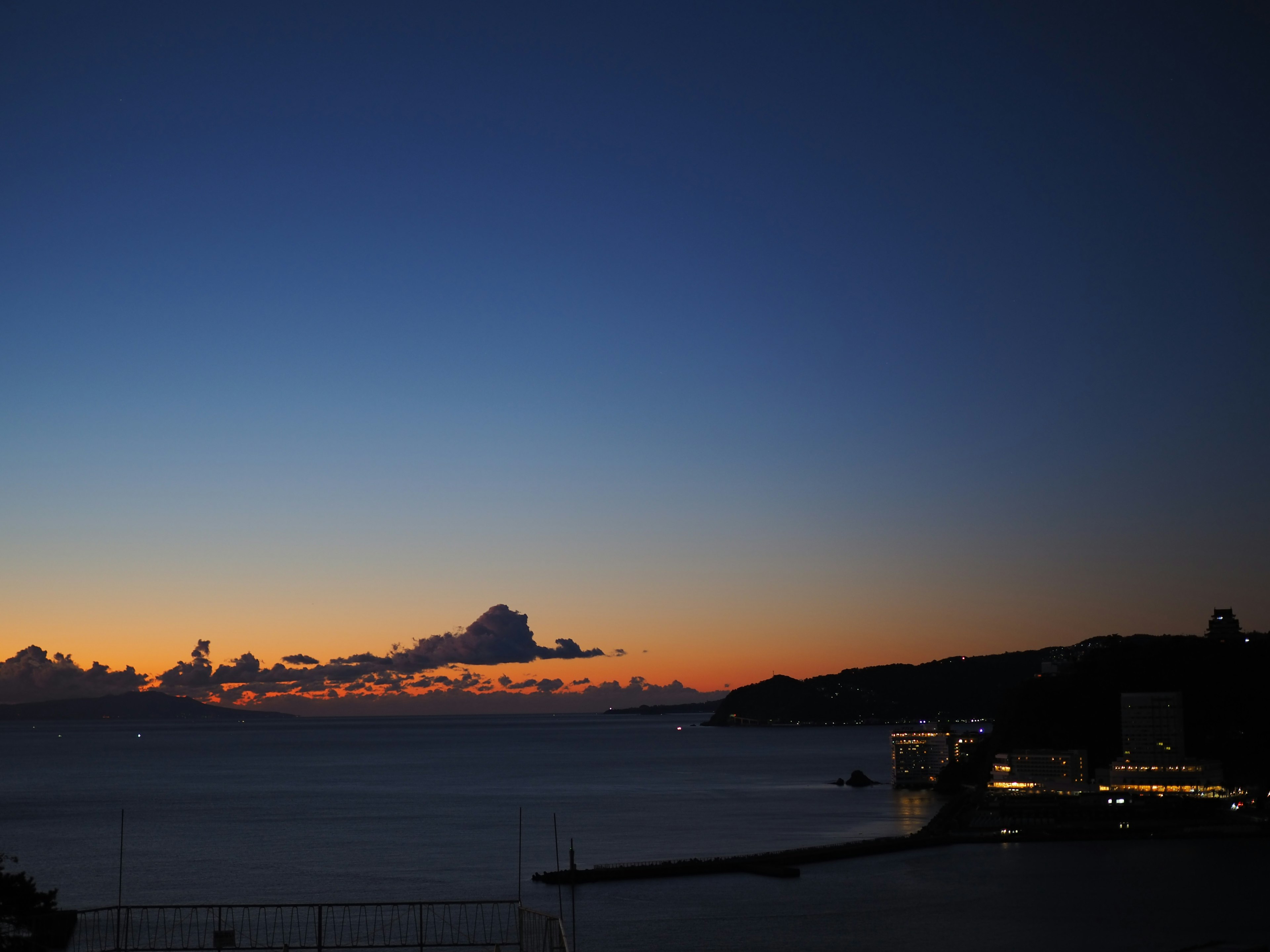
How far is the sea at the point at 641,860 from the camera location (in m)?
40.7

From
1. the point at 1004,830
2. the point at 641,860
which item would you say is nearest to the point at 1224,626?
the point at 1004,830

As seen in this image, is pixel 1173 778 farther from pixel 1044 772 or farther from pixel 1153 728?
pixel 1044 772

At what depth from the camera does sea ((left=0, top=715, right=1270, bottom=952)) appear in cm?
4066

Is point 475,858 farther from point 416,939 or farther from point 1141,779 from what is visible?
point 1141,779

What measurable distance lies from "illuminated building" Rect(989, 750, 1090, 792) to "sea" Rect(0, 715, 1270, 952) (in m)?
5.69

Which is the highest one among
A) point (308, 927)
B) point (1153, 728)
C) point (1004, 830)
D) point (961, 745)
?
point (1153, 728)

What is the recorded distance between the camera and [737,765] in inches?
5379

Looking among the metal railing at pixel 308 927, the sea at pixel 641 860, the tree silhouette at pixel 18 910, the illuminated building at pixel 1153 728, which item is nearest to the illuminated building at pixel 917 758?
the sea at pixel 641 860

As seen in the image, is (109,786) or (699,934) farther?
(109,786)

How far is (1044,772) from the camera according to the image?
85.7m

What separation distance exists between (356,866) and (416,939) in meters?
16.4

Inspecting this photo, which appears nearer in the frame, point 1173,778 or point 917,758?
point 1173,778

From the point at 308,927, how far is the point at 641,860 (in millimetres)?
18256

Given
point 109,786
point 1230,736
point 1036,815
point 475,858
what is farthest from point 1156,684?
point 109,786
